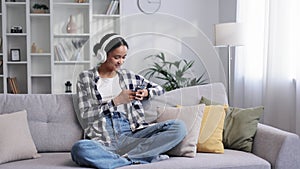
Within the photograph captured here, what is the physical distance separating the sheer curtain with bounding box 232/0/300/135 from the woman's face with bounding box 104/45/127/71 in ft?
5.60

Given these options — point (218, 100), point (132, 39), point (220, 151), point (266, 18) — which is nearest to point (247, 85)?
point (266, 18)

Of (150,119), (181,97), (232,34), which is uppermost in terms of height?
(232,34)

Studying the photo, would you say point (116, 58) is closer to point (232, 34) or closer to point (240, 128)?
point (240, 128)

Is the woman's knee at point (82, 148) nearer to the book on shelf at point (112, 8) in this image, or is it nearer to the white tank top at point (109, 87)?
the white tank top at point (109, 87)

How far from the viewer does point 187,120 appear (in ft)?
8.97

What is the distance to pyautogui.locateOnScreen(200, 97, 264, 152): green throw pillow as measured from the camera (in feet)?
9.06

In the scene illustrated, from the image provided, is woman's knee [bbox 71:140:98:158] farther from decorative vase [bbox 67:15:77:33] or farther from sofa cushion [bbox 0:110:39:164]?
decorative vase [bbox 67:15:77:33]

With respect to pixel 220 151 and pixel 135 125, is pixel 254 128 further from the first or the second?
pixel 135 125

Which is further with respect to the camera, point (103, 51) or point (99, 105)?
point (99, 105)

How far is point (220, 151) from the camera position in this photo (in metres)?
2.69

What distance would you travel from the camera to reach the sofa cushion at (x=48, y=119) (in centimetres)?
276

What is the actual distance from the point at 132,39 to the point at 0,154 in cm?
98

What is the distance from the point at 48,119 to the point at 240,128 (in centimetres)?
123

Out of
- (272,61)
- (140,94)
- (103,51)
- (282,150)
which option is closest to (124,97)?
(140,94)
